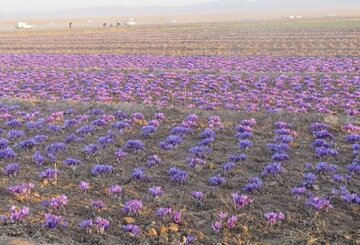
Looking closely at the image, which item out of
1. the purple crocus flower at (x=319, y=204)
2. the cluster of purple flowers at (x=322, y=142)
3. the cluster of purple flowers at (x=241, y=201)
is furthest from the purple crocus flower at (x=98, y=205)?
the cluster of purple flowers at (x=322, y=142)

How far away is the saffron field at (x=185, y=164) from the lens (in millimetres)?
9688

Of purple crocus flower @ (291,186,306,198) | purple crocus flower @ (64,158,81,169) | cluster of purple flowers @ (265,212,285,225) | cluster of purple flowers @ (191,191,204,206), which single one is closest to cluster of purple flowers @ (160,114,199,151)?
purple crocus flower @ (64,158,81,169)

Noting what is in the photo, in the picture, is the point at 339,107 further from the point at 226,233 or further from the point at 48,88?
the point at 48,88

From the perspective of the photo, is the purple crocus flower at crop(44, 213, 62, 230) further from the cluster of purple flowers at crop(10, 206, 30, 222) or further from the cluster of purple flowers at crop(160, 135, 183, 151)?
the cluster of purple flowers at crop(160, 135, 183, 151)

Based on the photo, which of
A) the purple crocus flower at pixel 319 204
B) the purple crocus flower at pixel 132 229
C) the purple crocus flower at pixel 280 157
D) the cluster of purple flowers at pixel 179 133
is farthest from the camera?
the cluster of purple flowers at pixel 179 133

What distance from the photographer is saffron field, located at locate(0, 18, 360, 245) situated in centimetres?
969

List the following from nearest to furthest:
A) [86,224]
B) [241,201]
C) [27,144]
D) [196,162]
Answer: [86,224] → [241,201] → [196,162] → [27,144]

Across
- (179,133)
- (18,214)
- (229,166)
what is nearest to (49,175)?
(18,214)

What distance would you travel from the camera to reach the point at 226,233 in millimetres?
9477

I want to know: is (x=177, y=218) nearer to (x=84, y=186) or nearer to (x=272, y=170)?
(x=84, y=186)

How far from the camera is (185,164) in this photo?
531 inches

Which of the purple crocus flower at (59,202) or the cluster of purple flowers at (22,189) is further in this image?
the cluster of purple flowers at (22,189)

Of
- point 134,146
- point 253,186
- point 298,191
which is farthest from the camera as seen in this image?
point 134,146

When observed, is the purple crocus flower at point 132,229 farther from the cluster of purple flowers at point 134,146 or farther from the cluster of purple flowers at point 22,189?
the cluster of purple flowers at point 134,146
